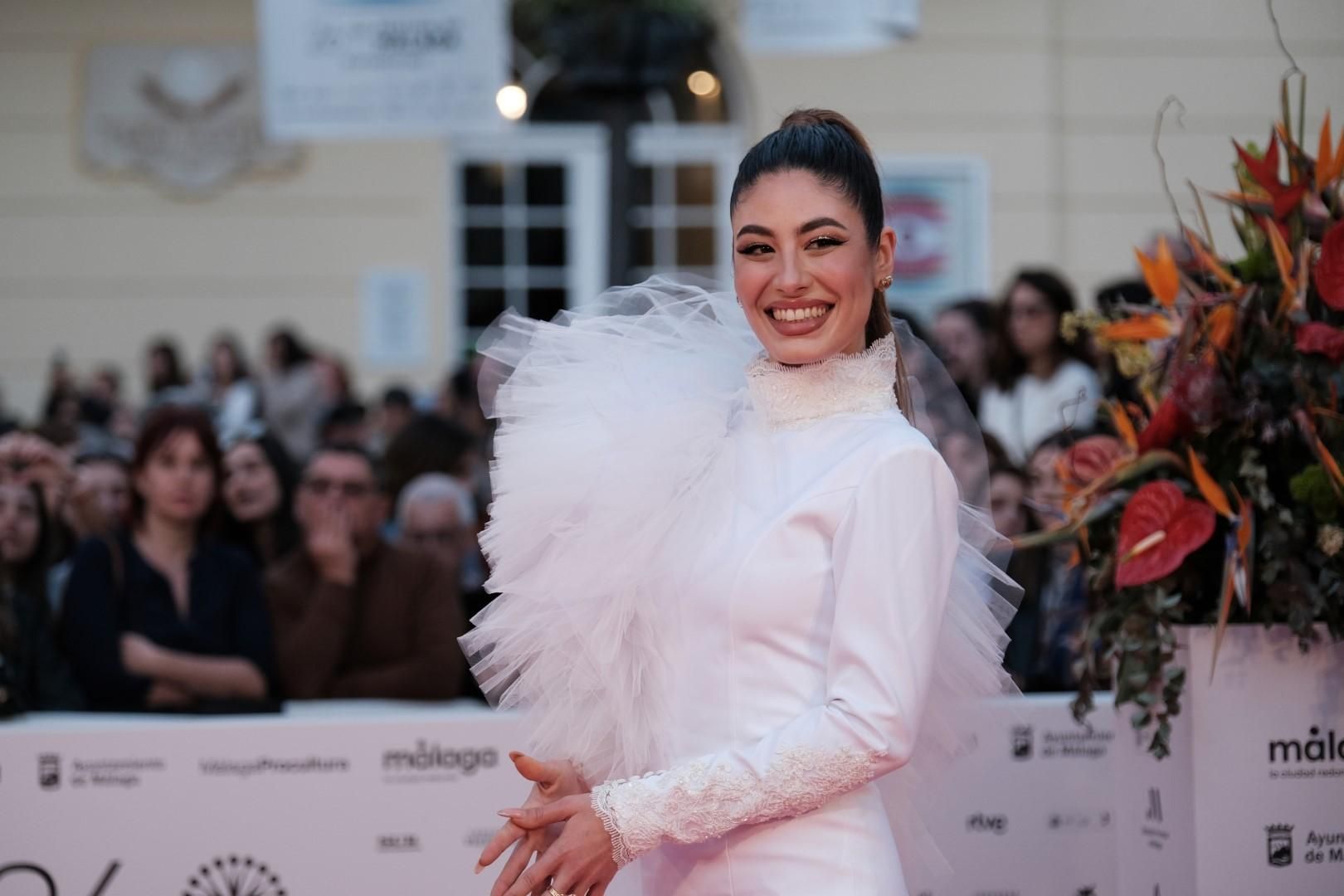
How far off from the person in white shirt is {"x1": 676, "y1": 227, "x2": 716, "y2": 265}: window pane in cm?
620

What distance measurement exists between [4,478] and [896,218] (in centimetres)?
731

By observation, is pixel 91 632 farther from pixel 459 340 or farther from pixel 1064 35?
pixel 1064 35

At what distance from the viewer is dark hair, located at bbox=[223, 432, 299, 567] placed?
20.2ft

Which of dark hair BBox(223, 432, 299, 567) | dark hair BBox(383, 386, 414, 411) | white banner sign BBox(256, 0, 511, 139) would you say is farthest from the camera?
dark hair BBox(383, 386, 414, 411)

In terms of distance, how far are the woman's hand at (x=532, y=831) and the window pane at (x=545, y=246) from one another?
10360mm

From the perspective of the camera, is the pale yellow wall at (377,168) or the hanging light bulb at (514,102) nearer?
the hanging light bulb at (514,102)

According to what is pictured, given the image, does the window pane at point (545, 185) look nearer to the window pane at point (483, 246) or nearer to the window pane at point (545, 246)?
the window pane at point (545, 246)

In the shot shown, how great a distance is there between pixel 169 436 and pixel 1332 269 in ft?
11.9

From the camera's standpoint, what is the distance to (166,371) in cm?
1126

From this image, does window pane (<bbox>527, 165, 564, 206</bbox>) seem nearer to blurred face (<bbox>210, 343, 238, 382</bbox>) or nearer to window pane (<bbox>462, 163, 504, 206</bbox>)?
window pane (<bbox>462, 163, 504, 206</bbox>)

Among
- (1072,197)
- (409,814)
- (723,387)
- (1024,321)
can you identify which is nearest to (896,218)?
(1072,197)

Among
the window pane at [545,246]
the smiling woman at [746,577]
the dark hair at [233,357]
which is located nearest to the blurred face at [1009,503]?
the smiling woman at [746,577]

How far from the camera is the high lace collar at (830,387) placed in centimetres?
246

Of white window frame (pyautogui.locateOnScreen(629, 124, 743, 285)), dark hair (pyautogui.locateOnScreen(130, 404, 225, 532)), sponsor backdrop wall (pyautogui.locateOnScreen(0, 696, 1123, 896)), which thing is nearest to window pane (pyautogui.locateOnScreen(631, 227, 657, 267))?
white window frame (pyautogui.locateOnScreen(629, 124, 743, 285))
